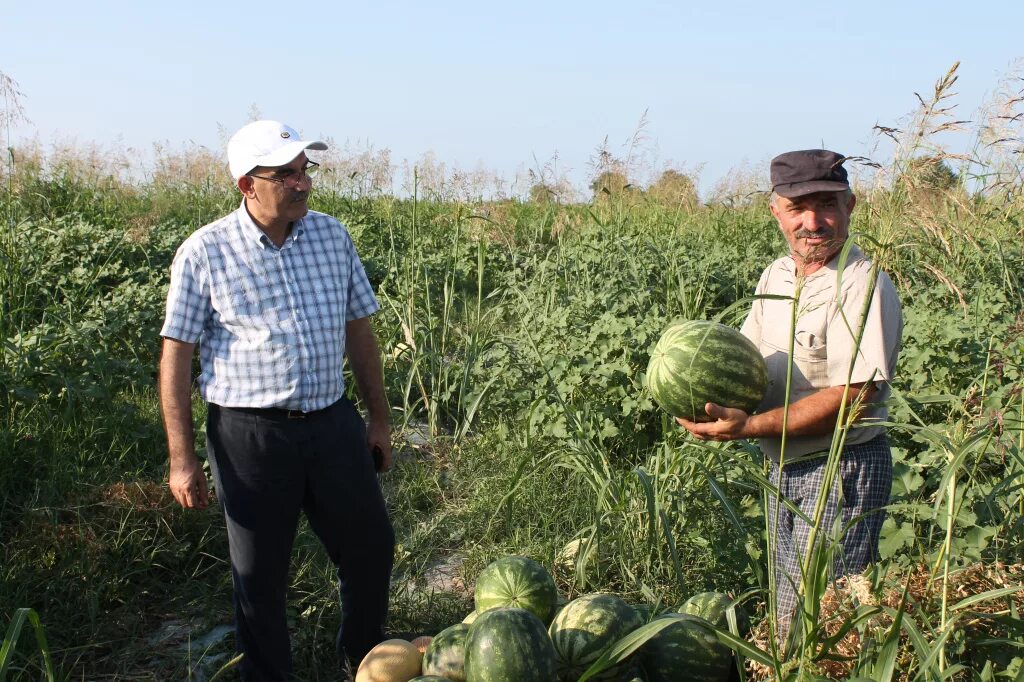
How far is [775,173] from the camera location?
9.63 feet

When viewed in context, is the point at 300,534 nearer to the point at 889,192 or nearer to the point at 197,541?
the point at 197,541

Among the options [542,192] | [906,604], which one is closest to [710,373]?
[906,604]

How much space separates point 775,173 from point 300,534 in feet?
10.2

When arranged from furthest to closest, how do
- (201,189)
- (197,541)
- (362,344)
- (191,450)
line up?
(201,189) → (197,541) → (362,344) → (191,450)

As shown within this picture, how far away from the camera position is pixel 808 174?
2828 mm

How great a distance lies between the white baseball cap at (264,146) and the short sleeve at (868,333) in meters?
2.04

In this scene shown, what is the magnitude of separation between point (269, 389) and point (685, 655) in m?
1.89

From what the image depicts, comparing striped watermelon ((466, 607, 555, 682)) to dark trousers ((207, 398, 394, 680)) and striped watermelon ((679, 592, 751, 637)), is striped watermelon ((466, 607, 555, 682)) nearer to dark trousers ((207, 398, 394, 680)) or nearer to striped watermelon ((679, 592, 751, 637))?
striped watermelon ((679, 592, 751, 637))

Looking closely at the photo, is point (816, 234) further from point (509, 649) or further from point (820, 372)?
point (509, 649)

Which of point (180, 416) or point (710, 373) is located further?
point (180, 416)

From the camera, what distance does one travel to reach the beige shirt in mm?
2678

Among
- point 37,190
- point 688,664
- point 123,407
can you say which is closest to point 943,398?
point 688,664

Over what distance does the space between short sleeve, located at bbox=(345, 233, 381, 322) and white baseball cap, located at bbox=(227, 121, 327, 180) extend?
55 centimetres

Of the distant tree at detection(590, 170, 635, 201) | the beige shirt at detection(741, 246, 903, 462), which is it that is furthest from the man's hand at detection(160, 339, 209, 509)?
the distant tree at detection(590, 170, 635, 201)
